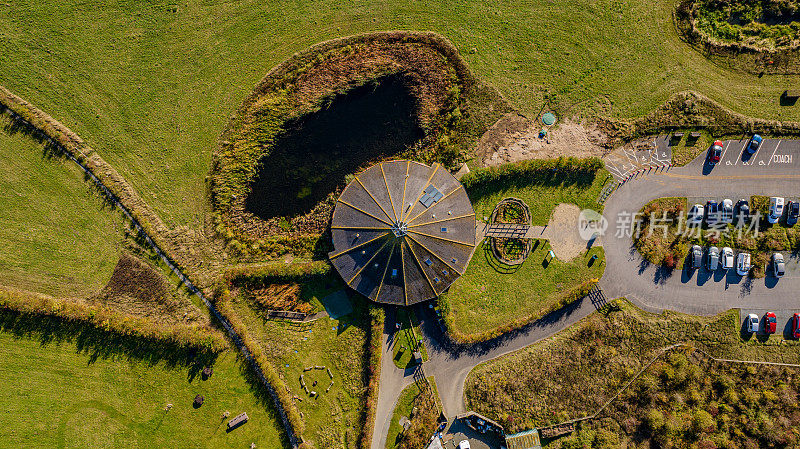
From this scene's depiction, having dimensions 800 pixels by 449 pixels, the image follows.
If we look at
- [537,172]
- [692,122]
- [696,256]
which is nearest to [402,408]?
[537,172]

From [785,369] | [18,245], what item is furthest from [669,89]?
[18,245]

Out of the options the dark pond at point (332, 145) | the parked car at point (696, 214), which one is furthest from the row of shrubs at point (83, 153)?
the parked car at point (696, 214)

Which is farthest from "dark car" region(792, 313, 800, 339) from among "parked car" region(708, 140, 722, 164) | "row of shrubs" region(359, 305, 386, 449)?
"row of shrubs" region(359, 305, 386, 449)

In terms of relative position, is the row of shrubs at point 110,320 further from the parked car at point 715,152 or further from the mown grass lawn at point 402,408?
the parked car at point 715,152

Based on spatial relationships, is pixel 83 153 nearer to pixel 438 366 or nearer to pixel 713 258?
pixel 438 366

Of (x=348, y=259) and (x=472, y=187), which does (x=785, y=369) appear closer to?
(x=472, y=187)
